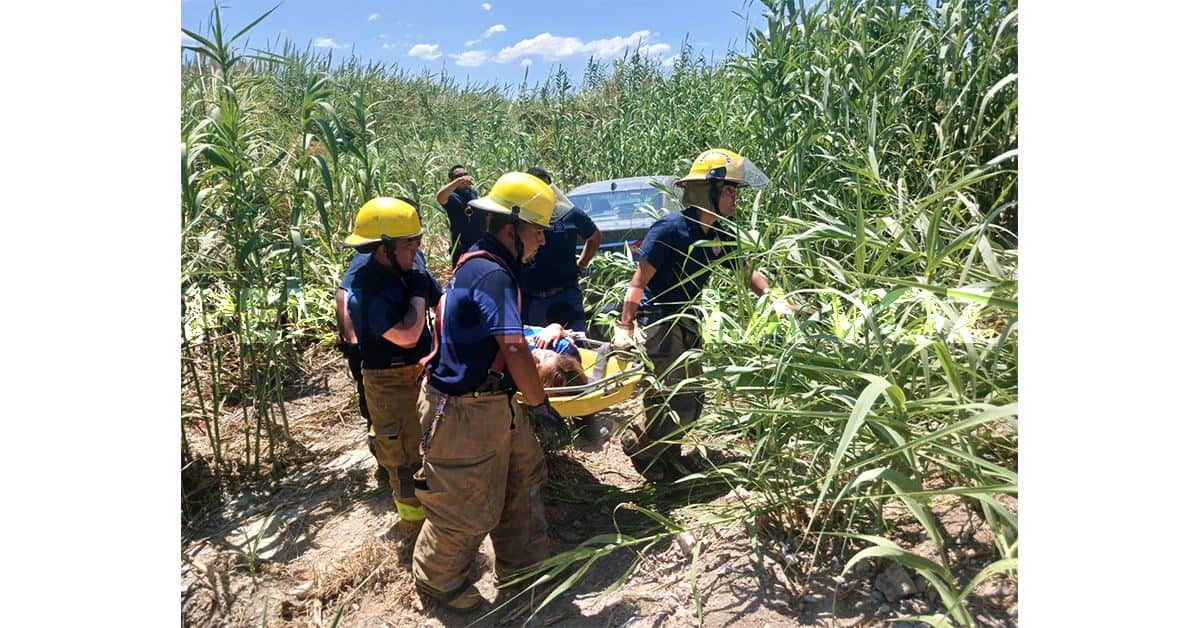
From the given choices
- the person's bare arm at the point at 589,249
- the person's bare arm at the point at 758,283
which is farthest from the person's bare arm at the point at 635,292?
the person's bare arm at the point at 589,249

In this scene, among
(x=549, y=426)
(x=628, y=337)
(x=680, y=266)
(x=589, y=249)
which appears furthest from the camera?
(x=589, y=249)

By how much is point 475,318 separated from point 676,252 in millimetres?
1064

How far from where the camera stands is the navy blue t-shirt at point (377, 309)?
3.08 meters

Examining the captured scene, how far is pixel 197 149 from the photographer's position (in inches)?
113

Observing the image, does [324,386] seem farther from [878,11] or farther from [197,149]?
[878,11]

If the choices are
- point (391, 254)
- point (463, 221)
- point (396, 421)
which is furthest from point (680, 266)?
point (463, 221)

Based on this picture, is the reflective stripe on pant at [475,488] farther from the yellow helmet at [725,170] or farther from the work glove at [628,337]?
the yellow helmet at [725,170]

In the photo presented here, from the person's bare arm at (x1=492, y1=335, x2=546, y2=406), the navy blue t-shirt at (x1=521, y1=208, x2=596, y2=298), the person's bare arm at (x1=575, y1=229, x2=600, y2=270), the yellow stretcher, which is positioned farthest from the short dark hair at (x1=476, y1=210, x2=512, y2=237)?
the person's bare arm at (x1=575, y1=229, x2=600, y2=270)

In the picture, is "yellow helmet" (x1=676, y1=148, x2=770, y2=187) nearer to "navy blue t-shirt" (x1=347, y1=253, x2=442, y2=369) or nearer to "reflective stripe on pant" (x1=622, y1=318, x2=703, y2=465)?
"reflective stripe on pant" (x1=622, y1=318, x2=703, y2=465)

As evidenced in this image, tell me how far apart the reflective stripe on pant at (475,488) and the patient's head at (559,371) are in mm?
184

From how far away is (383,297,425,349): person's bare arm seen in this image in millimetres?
3088

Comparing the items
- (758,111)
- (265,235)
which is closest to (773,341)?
(758,111)

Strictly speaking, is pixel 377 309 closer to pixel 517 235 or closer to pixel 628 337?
pixel 517 235

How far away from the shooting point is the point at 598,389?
2.50 m
